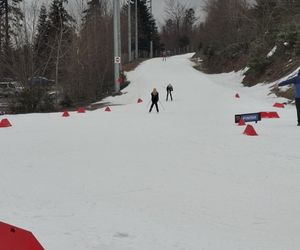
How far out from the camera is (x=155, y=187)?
7.41 m

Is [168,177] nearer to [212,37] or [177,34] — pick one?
[212,37]

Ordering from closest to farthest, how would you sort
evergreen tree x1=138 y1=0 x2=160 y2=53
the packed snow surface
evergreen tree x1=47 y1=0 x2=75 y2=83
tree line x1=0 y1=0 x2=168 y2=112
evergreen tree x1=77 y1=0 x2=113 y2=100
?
the packed snow surface, tree line x1=0 y1=0 x2=168 y2=112, evergreen tree x1=47 y1=0 x2=75 y2=83, evergreen tree x1=77 y1=0 x2=113 y2=100, evergreen tree x1=138 y1=0 x2=160 y2=53

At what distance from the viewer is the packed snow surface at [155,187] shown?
17.0 feet

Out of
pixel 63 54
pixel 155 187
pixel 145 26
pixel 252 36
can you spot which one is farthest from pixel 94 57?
pixel 145 26

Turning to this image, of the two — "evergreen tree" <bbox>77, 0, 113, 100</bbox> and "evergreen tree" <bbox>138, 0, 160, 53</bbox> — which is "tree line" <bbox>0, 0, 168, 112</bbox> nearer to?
"evergreen tree" <bbox>77, 0, 113, 100</bbox>

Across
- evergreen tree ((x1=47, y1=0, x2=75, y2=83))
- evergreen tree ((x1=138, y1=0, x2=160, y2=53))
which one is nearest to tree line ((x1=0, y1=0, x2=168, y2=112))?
evergreen tree ((x1=47, y1=0, x2=75, y2=83))

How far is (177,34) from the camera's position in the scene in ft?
382

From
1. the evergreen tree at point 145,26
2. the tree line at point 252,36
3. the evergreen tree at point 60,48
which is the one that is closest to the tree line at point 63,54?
the evergreen tree at point 60,48

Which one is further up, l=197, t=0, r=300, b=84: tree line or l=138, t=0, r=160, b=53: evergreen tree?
l=138, t=0, r=160, b=53: evergreen tree

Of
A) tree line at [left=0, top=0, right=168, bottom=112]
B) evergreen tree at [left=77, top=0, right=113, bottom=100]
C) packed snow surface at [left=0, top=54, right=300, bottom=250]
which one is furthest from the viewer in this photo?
evergreen tree at [left=77, top=0, right=113, bottom=100]

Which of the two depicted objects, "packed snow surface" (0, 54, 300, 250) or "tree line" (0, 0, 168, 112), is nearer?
"packed snow surface" (0, 54, 300, 250)

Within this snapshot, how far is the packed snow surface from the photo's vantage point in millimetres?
5188

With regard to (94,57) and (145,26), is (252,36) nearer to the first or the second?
(94,57)

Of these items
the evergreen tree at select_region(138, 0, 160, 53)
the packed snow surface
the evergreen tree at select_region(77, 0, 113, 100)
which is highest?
the evergreen tree at select_region(138, 0, 160, 53)
